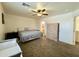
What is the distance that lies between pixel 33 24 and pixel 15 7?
60 centimetres

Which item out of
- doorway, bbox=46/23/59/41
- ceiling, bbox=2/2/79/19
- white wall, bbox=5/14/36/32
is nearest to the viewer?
white wall, bbox=5/14/36/32

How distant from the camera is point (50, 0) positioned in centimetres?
156

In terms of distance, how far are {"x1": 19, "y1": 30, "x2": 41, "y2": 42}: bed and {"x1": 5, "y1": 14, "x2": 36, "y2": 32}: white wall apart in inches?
5.1

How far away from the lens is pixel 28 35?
70.8 inches

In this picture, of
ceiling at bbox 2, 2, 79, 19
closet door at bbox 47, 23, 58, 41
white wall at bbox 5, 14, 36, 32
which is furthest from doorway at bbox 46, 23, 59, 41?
white wall at bbox 5, 14, 36, 32

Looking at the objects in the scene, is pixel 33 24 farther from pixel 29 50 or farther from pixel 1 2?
pixel 1 2

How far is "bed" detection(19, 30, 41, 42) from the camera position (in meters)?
1.70

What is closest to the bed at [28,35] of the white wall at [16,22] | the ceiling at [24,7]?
the white wall at [16,22]

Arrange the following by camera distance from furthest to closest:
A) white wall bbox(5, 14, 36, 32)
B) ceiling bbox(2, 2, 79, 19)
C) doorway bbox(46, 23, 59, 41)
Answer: doorway bbox(46, 23, 59, 41)
ceiling bbox(2, 2, 79, 19)
white wall bbox(5, 14, 36, 32)

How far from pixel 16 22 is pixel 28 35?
0.41 meters

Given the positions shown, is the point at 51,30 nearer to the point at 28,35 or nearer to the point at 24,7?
the point at 28,35

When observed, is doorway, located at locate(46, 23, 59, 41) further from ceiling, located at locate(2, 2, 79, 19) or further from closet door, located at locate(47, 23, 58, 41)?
ceiling, located at locate(2, 2, 79, 19)

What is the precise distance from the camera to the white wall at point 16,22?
159cm

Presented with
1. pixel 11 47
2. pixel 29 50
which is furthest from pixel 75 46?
pixel 11 47
